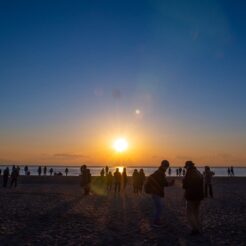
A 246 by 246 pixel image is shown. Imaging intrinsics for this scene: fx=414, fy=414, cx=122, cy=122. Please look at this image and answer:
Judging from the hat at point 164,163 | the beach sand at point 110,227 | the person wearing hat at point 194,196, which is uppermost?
the hat at point 164,163

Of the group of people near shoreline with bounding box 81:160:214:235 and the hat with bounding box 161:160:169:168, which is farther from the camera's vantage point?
the hat with bounding box 161:160:169:168

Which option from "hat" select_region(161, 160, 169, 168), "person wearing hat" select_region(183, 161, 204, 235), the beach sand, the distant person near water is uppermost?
the distant person near water

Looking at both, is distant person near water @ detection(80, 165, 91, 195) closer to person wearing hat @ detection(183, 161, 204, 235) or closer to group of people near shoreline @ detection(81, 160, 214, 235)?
group of people near shoreline @ detection(81, 160, 214, 235)

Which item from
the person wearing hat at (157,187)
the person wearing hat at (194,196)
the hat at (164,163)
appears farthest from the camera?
the hat at (164,163)

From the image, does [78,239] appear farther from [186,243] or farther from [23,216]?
[23,216]

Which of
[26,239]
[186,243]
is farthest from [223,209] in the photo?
[26,239]

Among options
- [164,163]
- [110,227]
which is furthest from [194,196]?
[110,227]

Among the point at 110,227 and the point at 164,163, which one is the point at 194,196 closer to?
the point at 164,163

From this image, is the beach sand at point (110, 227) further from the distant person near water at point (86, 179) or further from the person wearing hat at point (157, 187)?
the distant person near water at point (86, 179)

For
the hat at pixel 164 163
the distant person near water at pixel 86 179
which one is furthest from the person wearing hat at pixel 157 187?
the distant person near water at pixel 86 179

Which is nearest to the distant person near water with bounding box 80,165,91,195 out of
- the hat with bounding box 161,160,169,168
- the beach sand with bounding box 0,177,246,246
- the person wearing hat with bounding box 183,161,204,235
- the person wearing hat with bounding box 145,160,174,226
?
the beach sand with bounding box 0,177,246,246

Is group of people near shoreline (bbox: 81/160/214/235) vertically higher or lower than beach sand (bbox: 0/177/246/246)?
higher

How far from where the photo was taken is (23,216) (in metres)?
16.2

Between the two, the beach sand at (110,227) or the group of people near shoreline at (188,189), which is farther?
the group of people near shoreline at (188,189)
